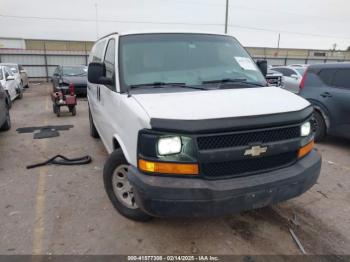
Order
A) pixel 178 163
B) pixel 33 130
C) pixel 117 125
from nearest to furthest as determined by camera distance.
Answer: pixel 178 163 → pixel 117 125 → pixel 33 130

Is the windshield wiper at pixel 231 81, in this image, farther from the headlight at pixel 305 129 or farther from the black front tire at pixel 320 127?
the black front tire at pixel 320 127

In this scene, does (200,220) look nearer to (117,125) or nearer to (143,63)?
(117,125)

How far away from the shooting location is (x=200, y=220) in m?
3.54

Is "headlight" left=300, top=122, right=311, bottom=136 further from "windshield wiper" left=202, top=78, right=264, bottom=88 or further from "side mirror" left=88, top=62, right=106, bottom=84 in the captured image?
"side mirror" left=88, top=62, right=106, bottom=84

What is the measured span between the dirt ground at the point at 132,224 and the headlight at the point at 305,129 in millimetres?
1097

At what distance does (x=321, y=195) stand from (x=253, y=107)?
2212 mm

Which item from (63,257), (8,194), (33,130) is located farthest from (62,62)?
(63,257)

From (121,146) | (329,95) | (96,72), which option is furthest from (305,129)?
(329,95)

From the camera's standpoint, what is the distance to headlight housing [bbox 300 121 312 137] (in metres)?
3.08

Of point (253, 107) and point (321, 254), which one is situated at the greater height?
point (253, 107)

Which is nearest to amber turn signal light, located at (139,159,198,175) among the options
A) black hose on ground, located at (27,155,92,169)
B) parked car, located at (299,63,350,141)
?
black hose on ground, located at (27,155,92,169)

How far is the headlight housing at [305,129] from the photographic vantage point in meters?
3.08

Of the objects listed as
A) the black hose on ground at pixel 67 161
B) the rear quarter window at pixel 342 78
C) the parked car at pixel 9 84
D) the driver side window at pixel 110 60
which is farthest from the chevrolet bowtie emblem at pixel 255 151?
the parked car at pixel 9 84

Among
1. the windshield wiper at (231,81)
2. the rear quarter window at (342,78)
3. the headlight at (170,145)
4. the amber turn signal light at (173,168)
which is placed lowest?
the amber turn signal light at (173,168)
